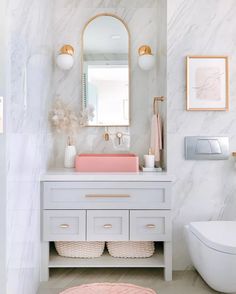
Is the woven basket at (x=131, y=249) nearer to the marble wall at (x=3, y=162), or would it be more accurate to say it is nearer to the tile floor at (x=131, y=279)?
the tile floor at (x=131, y=279)

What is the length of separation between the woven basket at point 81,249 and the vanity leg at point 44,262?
0.49 feet

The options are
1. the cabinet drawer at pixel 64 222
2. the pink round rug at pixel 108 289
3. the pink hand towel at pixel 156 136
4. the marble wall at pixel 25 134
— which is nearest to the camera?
the marble wall at pixel 25 134

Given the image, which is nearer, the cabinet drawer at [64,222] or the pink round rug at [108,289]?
the pink round rug at [108,289]

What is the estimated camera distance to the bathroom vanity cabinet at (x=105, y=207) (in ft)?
7.88

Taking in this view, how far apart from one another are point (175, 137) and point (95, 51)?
1.04 metres

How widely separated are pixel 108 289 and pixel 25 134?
3.97ft

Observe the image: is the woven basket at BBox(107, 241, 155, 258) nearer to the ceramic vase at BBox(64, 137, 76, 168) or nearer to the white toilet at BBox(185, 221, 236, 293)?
the white toilet at BBox(185, 221, 236, 293)

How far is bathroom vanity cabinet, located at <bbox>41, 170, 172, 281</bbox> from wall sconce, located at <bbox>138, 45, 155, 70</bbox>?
0.96 m

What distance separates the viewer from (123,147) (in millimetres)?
2984

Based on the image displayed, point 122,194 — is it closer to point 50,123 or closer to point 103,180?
point 103,180

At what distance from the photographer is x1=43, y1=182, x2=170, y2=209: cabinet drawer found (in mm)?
2402

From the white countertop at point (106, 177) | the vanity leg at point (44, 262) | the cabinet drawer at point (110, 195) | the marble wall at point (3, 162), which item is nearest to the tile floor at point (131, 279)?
the vanity leg at point (44, 262)

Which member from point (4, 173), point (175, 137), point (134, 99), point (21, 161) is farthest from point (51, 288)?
point (134, 99)

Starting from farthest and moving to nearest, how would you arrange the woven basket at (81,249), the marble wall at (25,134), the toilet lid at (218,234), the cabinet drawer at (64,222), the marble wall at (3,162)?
1. the woven basket at (81,249)
2. the cabinet drawer at (64,222)
3. the toilet lid at (218,234)
4. the marble wall at (25,134)
5. the marble wall at (3,162)
